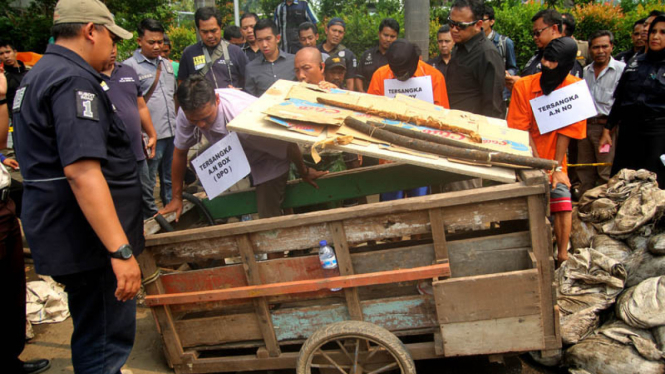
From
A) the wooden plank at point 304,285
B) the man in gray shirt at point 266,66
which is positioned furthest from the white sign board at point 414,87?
the wooden plank at point 304,285

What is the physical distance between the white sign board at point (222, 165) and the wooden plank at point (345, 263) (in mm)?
740

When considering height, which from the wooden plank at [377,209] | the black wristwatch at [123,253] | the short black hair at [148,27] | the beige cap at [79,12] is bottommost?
the wooden plank at [377,209]

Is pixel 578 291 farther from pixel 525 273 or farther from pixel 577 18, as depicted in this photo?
pixel 577 18

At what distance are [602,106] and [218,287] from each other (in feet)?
15.3

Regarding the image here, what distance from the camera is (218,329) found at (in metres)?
2.62

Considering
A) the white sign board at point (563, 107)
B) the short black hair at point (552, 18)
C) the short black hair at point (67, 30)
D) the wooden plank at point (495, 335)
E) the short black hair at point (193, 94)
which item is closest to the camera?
the short black hair at point (67, 30)

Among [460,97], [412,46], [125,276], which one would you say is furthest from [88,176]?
[460,97]

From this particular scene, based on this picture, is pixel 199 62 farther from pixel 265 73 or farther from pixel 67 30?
pixel 67 30

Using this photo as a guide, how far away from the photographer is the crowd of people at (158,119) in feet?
6.56

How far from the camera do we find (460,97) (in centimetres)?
407

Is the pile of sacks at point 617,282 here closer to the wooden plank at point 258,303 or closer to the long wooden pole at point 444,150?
the long wooden pole at point 444,150

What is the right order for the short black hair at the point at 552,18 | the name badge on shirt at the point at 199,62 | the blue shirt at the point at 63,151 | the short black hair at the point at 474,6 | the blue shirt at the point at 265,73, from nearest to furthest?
the blue shirt at the point at 63,151 < the short black hair at the point at 474,6 < the short black hair at the point at 552,18 < the blue shirt at the point at 265,73 < the name badge on shirt at the point at 199,62

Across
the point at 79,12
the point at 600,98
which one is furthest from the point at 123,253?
the point at 600,98

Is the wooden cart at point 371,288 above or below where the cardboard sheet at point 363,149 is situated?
below
